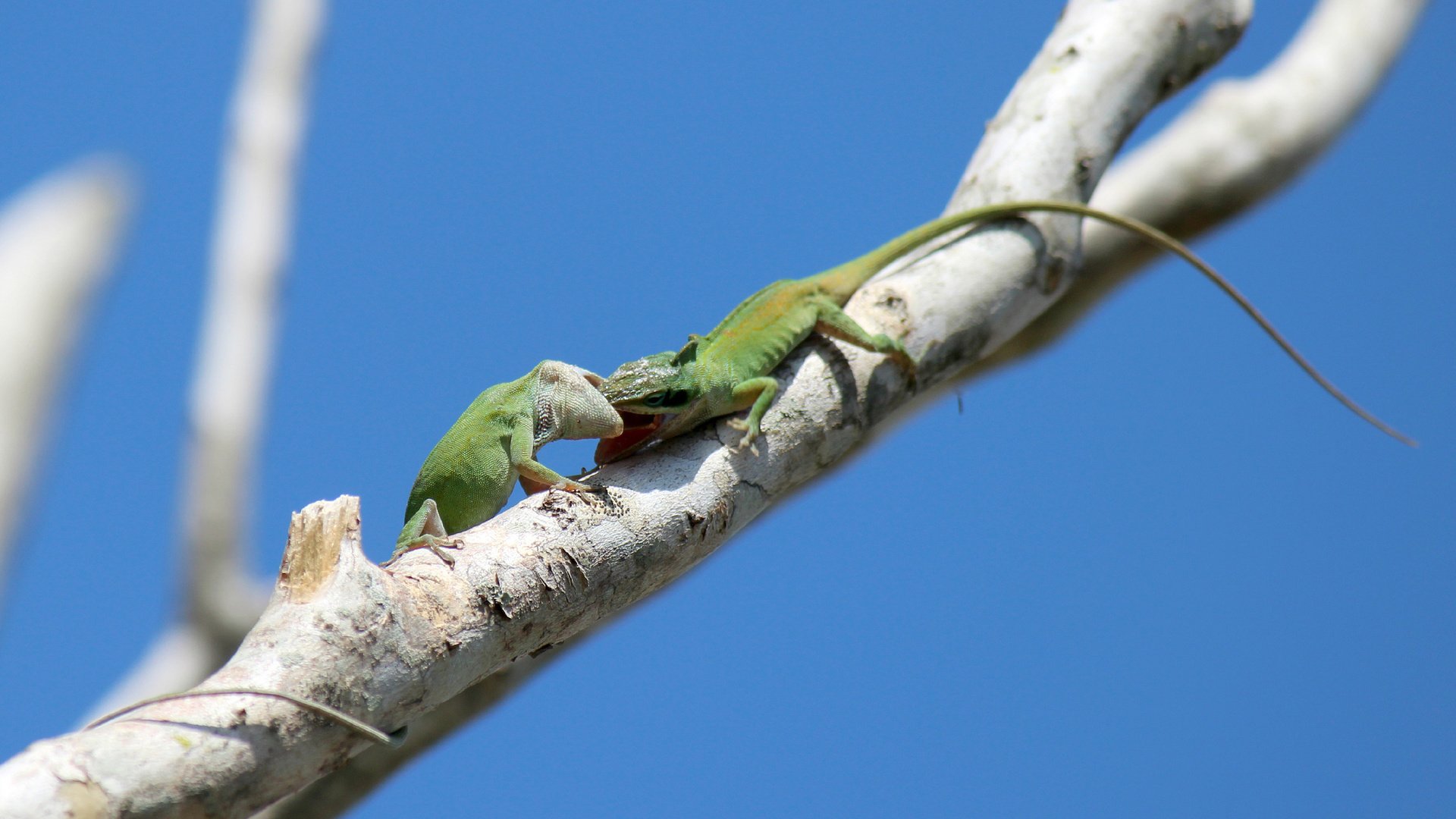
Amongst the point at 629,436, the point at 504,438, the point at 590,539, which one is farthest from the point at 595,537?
the point at 504,438

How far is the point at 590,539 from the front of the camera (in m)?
4.07

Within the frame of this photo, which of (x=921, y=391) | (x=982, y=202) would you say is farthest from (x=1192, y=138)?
(x=921, y=391)

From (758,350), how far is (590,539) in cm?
188

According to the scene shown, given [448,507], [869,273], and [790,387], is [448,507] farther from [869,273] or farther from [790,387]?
[869,273]

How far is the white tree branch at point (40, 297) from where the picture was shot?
8.07 m

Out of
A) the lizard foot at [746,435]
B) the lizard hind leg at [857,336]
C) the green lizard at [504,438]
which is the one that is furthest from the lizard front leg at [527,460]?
the lizard hind leg at [857,336]

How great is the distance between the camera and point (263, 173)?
11016 millimetres

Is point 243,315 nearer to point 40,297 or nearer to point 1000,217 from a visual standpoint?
point 40,297

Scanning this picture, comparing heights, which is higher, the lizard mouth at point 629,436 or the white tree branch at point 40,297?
the white tree branch at point 40,297

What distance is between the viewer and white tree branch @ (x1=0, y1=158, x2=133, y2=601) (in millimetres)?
8070

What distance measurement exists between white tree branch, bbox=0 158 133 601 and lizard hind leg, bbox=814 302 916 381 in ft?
20.4

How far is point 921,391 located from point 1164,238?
1.85 meters

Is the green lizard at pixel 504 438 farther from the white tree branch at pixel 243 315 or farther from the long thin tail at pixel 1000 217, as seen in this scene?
the white tree branch at pixel 243 315

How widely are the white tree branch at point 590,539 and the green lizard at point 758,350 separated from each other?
12 cm
